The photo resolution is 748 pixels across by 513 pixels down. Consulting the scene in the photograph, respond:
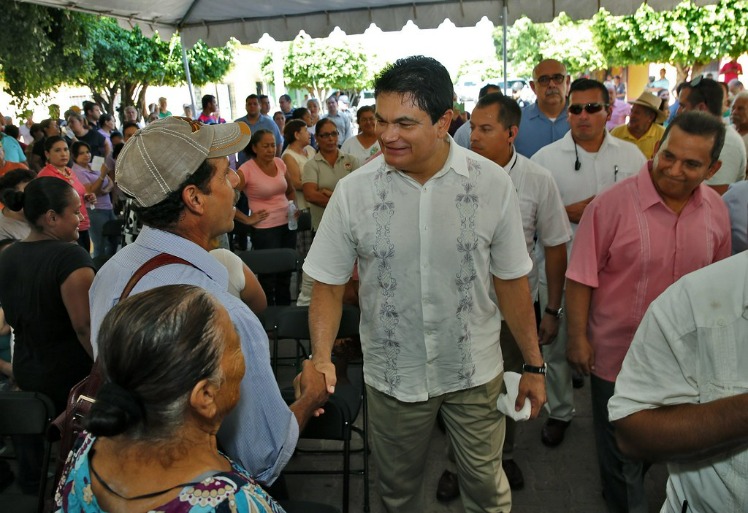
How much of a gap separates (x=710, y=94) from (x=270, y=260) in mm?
3905

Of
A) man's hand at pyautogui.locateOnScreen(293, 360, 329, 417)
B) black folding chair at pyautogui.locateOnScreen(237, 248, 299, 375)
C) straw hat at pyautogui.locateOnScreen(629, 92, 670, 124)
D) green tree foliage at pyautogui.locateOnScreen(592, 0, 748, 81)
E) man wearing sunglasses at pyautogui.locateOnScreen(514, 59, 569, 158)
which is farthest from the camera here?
green tree foliage at pyautogui.locateOnScreen(592, 0, 748, 81)

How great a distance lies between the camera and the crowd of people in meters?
1.14

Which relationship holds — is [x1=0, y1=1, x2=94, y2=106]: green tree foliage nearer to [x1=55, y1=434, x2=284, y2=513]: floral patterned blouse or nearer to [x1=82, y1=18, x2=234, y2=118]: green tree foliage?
[x1=82, y1=18, x2=234, y2=118]: green tree foliage

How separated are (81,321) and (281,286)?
273 cm

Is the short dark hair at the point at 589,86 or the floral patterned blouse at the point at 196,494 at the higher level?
the short dark hair at the point at 589,86

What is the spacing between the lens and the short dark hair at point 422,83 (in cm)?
204

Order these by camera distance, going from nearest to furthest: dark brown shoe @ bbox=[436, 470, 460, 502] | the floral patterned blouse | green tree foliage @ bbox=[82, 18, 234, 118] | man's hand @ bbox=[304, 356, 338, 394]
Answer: the floral patterned blouse < man's hand @ bbox=[304, 356, 338, 394] < dark brown shoe @ bbox=[436, 470, 460, 502] < green tree foliage @ bbox=[82, 18, 234, 118]

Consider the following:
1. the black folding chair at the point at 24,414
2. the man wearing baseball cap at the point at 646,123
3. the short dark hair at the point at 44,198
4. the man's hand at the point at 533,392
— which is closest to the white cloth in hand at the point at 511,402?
the man's hand at the point at 533,392

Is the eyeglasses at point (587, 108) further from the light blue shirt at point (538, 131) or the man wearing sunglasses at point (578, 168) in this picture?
the light blue shirt at point (538, 131)

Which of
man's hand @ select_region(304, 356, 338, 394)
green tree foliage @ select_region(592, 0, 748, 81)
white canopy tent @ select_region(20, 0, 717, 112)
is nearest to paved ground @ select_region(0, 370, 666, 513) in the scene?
man's hand @ select_region(304, 356, 338, 394)

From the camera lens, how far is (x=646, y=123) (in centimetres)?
516

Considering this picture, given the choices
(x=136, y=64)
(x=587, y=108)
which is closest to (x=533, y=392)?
(x=587, y=108)

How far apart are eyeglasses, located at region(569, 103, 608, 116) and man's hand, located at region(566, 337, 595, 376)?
1.64 m

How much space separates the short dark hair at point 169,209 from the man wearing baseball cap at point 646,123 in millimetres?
4550
